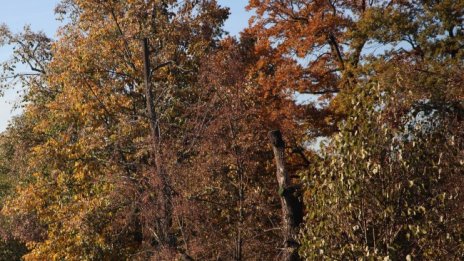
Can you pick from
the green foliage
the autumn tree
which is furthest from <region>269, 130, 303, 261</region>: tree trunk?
the autumn tree

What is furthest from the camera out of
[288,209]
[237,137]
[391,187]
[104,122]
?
[104,122]

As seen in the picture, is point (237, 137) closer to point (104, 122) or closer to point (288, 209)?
point (288, 209)

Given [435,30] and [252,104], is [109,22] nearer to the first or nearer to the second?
[252,104]

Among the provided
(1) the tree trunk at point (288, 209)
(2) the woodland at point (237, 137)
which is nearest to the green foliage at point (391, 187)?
(2) the woodland at point (237, 137)

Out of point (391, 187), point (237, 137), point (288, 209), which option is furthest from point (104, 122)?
point (391, 187)

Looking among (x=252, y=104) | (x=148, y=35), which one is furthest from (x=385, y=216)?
(x=148, y=35)

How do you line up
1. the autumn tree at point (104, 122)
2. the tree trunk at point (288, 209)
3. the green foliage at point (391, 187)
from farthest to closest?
the autumn tree at point (104, 122), the tree trunk at point (288, 209), the green foliage at point (391, 187)

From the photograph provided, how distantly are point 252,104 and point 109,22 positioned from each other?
270 inches

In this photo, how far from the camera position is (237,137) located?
54.6 ft

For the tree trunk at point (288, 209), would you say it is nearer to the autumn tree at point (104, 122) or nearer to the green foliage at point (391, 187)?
the green foliage at point (391, 187)

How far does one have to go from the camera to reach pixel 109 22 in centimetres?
2147

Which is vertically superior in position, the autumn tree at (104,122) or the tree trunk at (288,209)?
the autumn tree at (104,122)

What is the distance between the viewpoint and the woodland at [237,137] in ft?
29.3

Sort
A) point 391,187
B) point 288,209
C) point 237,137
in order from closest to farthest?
point 391,187, point 288,209, point 237,137
